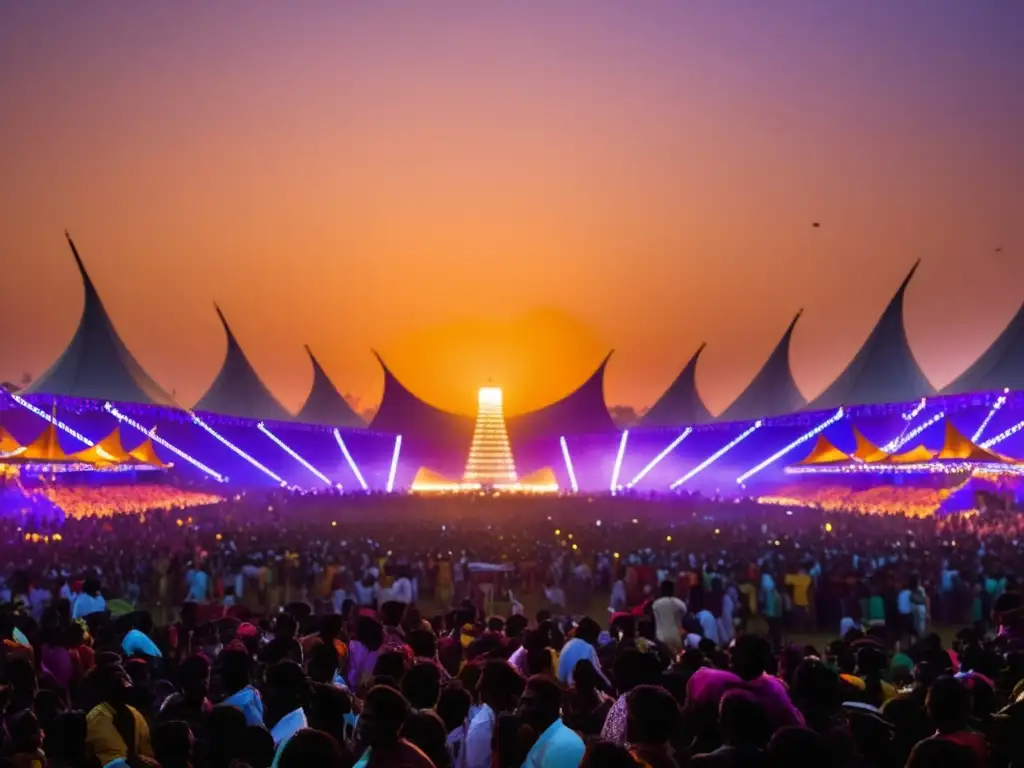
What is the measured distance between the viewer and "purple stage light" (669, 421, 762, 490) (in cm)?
4138

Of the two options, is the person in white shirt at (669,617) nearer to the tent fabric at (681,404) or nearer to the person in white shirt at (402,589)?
the person in white shirt at (402,589)

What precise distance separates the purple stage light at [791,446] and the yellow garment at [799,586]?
22.2m

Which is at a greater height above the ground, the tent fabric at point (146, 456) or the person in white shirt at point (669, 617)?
the tent fabric at point (146, 456)

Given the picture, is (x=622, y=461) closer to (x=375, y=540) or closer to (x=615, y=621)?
(x=375, y=540)

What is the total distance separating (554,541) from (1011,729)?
17.4 m

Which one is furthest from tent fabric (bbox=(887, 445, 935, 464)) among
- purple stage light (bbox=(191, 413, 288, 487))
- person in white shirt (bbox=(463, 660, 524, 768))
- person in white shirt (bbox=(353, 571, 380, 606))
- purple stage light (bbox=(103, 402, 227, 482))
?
person in white shirt (bbox=(463, 660, 524, 768))

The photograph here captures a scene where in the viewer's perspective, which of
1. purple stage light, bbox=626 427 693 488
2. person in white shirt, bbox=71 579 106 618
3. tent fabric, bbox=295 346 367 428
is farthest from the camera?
tent fabric, bbox=295 346 367 428

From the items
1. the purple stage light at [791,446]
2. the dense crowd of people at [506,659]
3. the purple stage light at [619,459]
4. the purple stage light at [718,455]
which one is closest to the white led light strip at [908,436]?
the purple stage light at [791,446]

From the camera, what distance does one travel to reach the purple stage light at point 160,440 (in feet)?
110

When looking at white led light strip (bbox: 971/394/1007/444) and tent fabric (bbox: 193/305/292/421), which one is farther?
tent fabric (bbox: 193/305/292/421)

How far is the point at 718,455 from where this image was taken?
44.8 m

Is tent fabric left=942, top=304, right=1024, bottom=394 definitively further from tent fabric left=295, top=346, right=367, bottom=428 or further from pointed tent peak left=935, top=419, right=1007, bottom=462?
tent fabric left=295, top=346, right=367, bottom=428

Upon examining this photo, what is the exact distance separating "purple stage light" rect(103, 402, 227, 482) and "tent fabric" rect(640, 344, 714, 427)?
22848mm

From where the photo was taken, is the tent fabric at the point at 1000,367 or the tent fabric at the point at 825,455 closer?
the tent fabric at the point at 825,455
